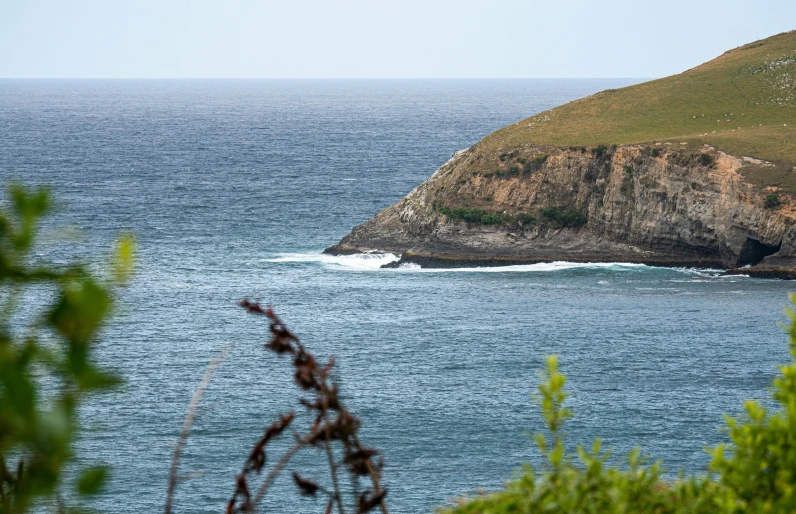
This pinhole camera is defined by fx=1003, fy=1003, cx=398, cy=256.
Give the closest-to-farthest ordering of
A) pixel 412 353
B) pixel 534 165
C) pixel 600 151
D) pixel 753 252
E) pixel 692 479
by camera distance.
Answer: pixel 692 479 → pixel 412 353 → pixel 753 252 → pixel 600 151 → pixel 534 165

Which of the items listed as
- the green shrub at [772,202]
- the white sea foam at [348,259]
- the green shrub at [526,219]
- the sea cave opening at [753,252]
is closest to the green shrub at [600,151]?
the green shrub at [526,219]

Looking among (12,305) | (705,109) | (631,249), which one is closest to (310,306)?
(631,249)

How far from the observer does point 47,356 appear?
9.63 feet

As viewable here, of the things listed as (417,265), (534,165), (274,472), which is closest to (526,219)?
(534,165)

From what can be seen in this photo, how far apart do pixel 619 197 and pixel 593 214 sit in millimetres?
2997

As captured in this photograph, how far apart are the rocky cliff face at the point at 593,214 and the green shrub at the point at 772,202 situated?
15cm

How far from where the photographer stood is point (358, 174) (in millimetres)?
159750

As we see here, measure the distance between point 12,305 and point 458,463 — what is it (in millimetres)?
43855

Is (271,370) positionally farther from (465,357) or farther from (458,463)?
(458,463)

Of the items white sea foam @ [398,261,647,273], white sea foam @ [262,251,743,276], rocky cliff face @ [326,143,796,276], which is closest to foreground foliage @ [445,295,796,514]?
white sea foam @ [262,251,743,276]

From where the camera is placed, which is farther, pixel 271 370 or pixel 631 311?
pixel 631 311

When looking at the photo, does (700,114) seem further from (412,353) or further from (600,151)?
(412,353)

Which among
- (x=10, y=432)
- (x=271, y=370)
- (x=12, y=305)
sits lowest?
(x=271, y=370)

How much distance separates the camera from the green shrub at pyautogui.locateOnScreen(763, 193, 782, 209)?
85688 millimetres
